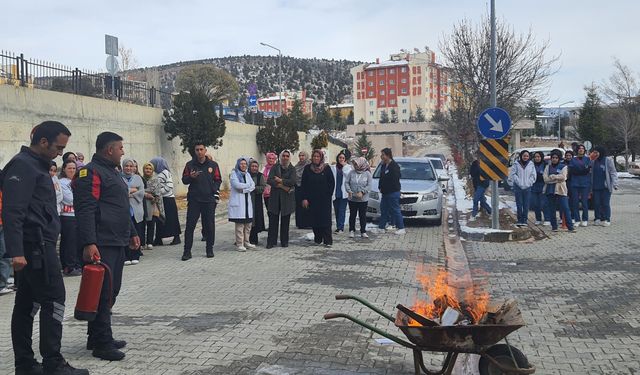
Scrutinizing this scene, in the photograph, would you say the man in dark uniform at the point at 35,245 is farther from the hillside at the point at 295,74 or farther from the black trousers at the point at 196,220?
the hillside at the point at 295,74

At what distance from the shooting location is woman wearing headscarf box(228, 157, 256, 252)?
10.9 meters

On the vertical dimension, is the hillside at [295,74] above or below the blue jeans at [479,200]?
above

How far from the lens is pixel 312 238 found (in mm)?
12516

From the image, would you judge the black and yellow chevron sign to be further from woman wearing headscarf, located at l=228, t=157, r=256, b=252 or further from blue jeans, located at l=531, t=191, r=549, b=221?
woman wearing headscarf, located at l=228, t=157, r=256, b=252

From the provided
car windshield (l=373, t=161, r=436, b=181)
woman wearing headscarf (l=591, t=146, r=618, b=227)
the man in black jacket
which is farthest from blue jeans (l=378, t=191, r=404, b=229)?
woman wearing headscarf (l=591, t=146, r=618, b=227)

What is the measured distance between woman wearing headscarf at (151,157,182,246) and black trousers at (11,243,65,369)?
7.05 meters

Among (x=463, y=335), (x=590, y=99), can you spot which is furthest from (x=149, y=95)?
(x=590, y=99)

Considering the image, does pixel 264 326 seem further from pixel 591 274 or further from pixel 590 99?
pixel 590 99

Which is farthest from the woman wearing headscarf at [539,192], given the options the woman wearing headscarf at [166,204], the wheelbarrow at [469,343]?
the wheelbarrow at [469,343]

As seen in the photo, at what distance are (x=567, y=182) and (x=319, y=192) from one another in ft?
20.6

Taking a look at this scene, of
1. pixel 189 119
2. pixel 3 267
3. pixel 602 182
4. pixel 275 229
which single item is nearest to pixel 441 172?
pixel 602 182

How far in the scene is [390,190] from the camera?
43.5ft

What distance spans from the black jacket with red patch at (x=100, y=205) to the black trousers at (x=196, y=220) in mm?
4917

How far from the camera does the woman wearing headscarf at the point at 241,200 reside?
10.9 meters
